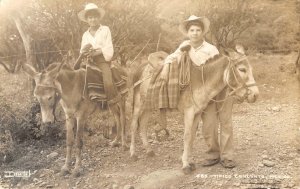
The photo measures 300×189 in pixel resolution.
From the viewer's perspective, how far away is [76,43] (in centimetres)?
453

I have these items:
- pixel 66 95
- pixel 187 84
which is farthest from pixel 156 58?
pixel 66 95

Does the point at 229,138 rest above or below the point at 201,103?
below

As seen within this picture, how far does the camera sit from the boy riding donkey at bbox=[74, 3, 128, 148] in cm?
376

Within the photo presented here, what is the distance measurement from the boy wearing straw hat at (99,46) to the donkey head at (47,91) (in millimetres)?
357

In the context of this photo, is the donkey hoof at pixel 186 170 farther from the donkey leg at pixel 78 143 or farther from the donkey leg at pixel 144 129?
the donkey leg at pixel 78 143

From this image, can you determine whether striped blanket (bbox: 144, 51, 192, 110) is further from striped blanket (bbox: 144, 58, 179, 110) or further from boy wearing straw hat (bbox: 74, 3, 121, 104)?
boy wearing straw hat (bbox: 74, 3, 121, 104)

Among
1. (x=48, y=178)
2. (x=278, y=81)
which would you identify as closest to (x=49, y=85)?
(x=48, y=178)

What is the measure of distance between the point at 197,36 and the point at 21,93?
2408 mm

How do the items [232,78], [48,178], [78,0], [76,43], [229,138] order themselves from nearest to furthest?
1. [232,78]
2. [229,138]
3. [48,178]
4. [78,0]
5. [76,43]

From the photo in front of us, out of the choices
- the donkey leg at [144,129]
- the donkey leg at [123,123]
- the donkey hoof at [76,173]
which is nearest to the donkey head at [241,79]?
the donkey leg at [144,129]

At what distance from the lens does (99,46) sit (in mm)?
3768

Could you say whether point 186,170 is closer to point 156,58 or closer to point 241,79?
point 241,79

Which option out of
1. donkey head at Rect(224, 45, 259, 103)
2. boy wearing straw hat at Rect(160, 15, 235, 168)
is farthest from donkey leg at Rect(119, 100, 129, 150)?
donkey head at Rect(224, 45, 259, 103)

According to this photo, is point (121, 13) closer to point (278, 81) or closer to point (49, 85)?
point (49, 85)
